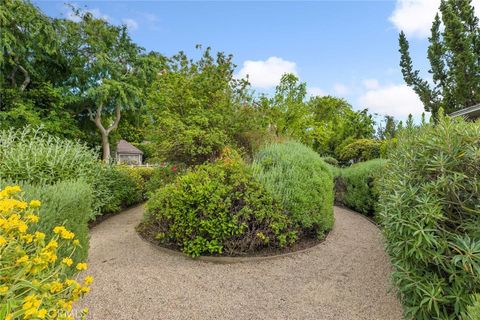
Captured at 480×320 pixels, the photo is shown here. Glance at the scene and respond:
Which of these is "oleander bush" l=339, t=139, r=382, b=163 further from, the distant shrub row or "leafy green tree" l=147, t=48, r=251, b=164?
the distant shrub row

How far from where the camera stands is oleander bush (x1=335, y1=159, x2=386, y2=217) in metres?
5.98

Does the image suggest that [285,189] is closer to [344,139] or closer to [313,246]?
[313,246]

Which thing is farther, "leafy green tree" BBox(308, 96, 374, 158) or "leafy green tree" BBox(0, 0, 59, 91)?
"leafy green tree" BBox(308, 96, 374, 158)

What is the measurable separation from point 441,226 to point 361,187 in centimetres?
511

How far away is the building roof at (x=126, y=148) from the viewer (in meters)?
24.0

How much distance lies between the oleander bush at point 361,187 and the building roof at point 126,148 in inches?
858

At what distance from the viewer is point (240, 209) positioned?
148 inches

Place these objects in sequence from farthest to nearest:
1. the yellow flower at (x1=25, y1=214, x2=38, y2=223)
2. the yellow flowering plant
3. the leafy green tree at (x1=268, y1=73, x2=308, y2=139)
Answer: the leafy green tree at (x1=268, y1=73, x2=308, y2=139) < the yellow flower at (x1=25, y1=214, x2=38, y2=223) < the yellow flowering plant

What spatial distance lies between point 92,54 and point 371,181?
1681 centimetres

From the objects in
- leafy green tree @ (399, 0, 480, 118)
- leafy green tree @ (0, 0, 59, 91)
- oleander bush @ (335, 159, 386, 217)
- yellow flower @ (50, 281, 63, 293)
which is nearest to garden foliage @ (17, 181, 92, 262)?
yellow flower @ (50, 281, 63, 293)

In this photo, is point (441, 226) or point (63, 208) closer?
point (441, 226)

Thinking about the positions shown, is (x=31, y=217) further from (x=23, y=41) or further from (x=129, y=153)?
(x=129, y=153)

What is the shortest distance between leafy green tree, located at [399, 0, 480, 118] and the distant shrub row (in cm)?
1044

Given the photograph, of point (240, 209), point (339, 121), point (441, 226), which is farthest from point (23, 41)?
point (339, 121)
